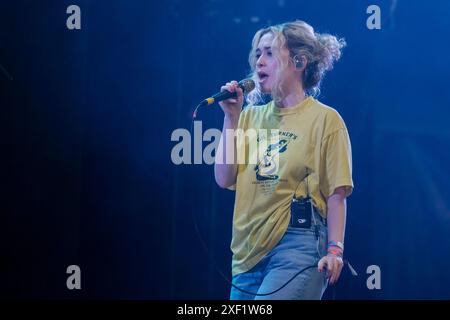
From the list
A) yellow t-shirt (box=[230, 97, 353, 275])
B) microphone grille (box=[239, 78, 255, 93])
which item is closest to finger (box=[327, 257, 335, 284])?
yellow t-shirt (box=[230, 97, 353, 275])

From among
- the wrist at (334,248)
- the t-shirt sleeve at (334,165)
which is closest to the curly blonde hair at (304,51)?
the t-shirt sleeve at (334,165)

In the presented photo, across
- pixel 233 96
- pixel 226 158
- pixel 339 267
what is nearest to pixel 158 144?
pixel 226 158

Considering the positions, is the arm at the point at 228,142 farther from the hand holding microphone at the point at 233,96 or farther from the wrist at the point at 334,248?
the wrist at the point at 334,248

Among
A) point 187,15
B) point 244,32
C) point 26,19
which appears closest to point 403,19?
point 244,32

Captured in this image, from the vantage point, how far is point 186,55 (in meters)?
2.57

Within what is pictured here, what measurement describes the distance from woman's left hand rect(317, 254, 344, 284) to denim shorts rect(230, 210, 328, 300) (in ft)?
0.06

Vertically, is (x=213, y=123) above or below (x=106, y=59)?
below

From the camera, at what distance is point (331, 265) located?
2268 millimetres

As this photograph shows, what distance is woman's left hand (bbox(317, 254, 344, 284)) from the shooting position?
2246 mm

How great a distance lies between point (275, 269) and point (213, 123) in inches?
26.5

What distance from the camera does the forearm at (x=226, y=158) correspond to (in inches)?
96.4

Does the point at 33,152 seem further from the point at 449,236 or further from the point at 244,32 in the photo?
the point at 449,236

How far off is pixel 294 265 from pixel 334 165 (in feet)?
1.32

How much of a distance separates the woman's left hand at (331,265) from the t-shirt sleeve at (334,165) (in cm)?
23
